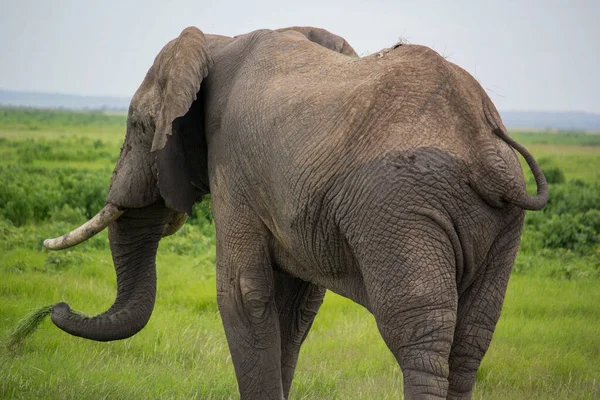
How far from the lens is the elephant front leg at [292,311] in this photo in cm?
625

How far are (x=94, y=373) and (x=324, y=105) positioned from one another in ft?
10.2

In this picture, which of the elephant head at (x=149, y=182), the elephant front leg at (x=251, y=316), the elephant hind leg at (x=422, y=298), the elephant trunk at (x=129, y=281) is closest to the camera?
the elephant hind leg at (x=422, y=298)

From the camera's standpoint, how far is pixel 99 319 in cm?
646

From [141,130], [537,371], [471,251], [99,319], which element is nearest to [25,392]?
[99,319]

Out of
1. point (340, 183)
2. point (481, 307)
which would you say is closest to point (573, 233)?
point (481, 307)

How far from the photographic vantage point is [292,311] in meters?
6.31

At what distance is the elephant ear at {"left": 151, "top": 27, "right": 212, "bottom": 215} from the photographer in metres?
5.56

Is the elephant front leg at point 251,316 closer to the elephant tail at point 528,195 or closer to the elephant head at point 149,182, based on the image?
the elephant head at point 149,182

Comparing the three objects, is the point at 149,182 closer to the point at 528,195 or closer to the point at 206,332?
the point at 528,195

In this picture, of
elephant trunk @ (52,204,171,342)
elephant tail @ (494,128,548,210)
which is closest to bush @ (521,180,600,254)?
elephant trunk @ (52,204,171,342)

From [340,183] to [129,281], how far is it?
251 centimetres

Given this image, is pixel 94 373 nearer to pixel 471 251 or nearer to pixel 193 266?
pixel 471 251

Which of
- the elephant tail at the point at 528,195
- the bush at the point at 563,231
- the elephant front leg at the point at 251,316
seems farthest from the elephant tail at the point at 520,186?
the bush at the point at 563,231

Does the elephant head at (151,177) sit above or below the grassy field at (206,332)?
above
